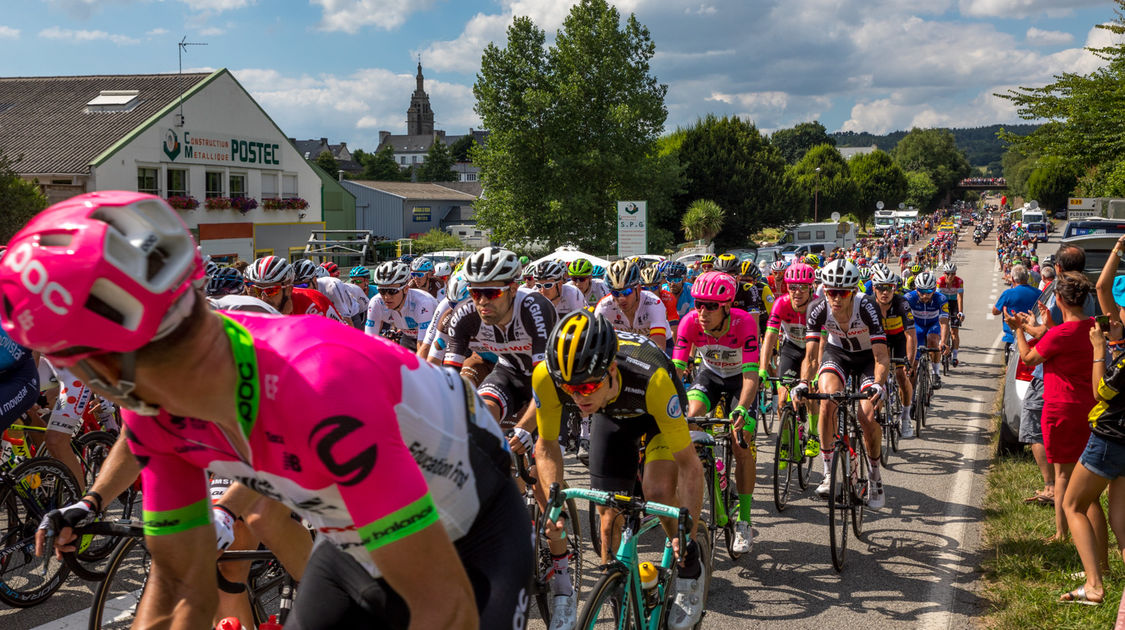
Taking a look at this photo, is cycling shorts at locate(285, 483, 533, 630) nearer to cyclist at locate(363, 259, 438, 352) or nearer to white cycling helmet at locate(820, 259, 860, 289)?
white cycling helmet at locate(820, 259, 860, 289)

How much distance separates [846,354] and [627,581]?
5.19 meters

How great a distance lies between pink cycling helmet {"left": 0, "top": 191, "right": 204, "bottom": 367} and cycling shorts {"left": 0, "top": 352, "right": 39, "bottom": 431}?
4599mm

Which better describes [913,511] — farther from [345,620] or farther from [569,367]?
[345,620]

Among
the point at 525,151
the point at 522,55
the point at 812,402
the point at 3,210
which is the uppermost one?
the point at 522,55

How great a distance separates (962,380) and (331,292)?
10.8 metres

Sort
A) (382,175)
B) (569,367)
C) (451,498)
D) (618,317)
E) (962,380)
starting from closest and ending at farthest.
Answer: (451,498) → (569,367) → (618,317) → (962,380) → (382,175)

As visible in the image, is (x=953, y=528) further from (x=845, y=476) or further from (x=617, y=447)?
(x=617, y=447)

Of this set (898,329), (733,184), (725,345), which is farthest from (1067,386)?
(733,184)

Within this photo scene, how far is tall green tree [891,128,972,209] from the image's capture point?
16338 centimetres

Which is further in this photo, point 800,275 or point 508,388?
point 800,275

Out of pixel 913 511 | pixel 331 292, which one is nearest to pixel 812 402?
pixel 913 511

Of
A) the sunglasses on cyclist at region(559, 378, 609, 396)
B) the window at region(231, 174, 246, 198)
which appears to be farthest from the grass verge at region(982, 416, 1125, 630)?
the window at region(231, 174, 246, 198)

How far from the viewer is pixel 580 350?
382cm

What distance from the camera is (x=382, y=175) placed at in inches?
4670
